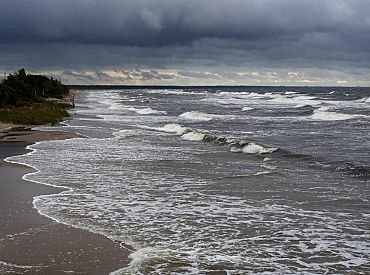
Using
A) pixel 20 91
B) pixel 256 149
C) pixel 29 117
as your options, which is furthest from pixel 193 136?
pixel 20 91

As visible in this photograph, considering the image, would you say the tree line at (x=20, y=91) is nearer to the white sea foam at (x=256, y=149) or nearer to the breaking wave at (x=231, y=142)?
the breaking wave at (x=231, y=142)

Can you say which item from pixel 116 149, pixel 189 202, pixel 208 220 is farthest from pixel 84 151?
pixel 208 220

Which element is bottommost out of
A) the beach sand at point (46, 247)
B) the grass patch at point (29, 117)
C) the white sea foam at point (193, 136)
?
the white sea foam at point (193, 136)

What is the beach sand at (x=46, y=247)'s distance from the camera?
782 centimetres

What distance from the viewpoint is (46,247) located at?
880 cm

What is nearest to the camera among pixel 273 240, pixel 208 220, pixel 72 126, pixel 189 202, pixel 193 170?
pixel 273 240

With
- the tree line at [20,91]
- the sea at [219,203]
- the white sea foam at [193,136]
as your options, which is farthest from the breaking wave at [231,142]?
the tree line at [20,91]

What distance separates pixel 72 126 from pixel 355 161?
2325 cm

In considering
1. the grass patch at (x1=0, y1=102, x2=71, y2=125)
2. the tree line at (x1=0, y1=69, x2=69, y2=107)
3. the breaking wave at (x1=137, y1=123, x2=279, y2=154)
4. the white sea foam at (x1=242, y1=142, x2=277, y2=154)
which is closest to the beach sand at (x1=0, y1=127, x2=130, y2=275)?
the white sea foam at (x1=242, y1=142, x2=277, y2=154)

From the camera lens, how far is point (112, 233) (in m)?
9.81

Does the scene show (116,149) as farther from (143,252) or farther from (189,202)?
(143,252)

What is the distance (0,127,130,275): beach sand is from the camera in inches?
308

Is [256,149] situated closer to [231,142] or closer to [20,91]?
[231,142]

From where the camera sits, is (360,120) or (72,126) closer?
(72,126)
